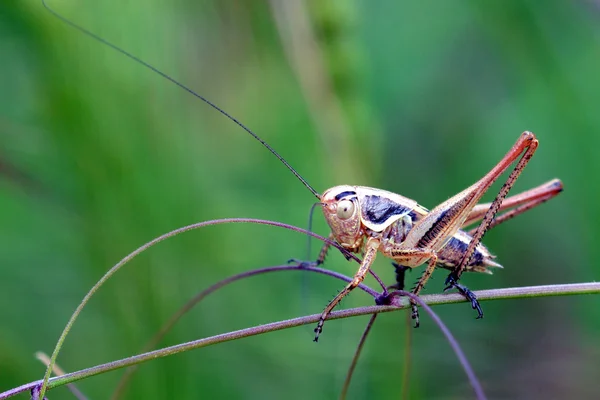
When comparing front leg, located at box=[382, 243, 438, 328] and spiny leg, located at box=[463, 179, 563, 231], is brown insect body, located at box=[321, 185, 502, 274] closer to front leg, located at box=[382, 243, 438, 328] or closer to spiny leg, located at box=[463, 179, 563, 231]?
front leg, located at box=[382, 243, 438, 328]

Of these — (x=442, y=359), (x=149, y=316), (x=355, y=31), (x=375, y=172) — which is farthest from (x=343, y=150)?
(x=442, y=359)

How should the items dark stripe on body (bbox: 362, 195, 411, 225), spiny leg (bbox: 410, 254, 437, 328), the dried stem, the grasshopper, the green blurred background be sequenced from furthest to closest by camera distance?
→ dark stripe on body (bbox: 362, 195, 411, 225) < the grasshopper < the green blurred background < spiny leg (bbox: 410, 254, 437, 328) < the dried stem

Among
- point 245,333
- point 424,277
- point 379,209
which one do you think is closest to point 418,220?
point 379,209

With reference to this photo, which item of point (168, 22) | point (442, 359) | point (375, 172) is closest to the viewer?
point (375, 172)

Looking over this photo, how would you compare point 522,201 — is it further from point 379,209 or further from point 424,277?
point 424,277

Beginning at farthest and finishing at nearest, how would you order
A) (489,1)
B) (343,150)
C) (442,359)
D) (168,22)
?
1. (489,1)
2. (442,359)
3. (168,22)
4. (343,150)

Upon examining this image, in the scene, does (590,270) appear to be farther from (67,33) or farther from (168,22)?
(67,33)

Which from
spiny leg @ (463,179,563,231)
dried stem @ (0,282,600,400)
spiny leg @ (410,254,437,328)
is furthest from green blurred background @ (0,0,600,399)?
dried stem @ (0,282,600,400)
